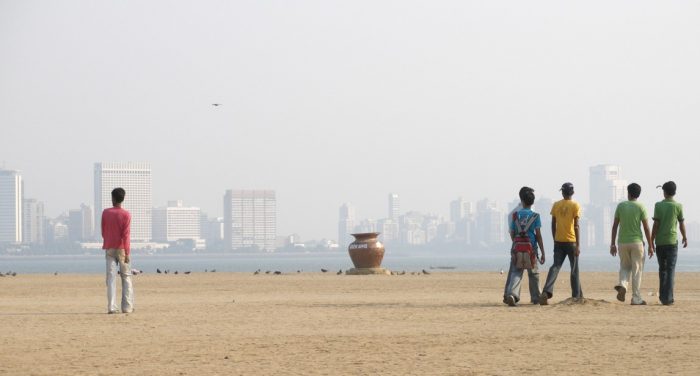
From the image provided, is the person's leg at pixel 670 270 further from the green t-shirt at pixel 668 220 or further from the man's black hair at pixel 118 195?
the man's black hair at pixel 118 195

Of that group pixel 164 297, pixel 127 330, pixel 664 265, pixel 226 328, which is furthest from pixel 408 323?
pixel 164 297

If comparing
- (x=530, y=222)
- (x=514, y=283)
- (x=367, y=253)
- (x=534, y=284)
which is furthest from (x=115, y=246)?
(x=367, y=253)

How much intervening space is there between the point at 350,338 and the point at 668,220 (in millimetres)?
7104

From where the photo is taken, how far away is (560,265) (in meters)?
18.7

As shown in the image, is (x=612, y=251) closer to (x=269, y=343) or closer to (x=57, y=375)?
(x=269, y=343)

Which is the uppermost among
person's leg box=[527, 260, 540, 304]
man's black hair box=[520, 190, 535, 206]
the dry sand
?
man's black hair box=[520, 190, 535, 206]

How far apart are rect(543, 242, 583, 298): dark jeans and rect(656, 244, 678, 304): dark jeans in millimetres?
Result: 1207

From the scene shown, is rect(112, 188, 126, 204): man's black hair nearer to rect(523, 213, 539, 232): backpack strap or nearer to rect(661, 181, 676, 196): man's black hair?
rect(523, 213, 539, 232): backpack strap

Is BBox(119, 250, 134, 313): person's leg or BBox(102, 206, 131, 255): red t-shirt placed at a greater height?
BBox(102, 206, 131, 255): red t-shirt

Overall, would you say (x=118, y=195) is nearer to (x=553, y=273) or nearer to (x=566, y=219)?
(x=553, y=273)

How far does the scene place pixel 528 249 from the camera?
18.6 meters

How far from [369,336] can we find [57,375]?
4.03 meters

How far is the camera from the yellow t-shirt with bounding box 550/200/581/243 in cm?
1877

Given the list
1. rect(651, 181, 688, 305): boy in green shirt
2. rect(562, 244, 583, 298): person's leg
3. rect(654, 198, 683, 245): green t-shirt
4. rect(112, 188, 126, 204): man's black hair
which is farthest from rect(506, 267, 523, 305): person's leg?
rect(112, 188, 126, 204): man's black hair
